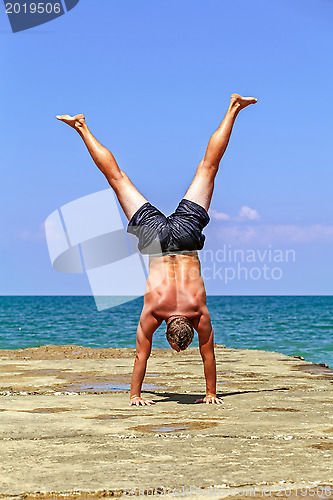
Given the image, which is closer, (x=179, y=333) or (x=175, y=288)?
(x=179, y=333)

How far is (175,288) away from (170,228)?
2.25 feet

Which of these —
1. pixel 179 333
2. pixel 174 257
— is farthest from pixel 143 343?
pixel 174 257

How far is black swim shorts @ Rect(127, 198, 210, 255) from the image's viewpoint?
24.8ft

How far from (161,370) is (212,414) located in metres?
4.25

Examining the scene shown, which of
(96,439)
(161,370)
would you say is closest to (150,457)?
(96,439)

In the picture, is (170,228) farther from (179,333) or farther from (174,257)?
(179,333)

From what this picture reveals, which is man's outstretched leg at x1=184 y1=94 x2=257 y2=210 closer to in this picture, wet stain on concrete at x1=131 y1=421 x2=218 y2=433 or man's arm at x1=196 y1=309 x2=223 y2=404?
man's arm at x1=196 y1=309 x2=223 y2=404

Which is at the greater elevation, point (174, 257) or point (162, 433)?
point (174, 257)

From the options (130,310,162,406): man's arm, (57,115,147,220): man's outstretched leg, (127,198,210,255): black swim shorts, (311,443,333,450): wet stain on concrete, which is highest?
(57,115,147,220): man's outstretched leg

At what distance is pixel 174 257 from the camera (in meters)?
7.64

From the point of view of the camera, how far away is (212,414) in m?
6.84

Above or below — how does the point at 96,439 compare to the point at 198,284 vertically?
below

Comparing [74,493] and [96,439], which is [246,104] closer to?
[96,439]

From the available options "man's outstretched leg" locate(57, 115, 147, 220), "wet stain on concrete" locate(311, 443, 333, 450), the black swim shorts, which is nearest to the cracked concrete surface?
"wet stain on concrete" locate(311, 443, 333, 450)
